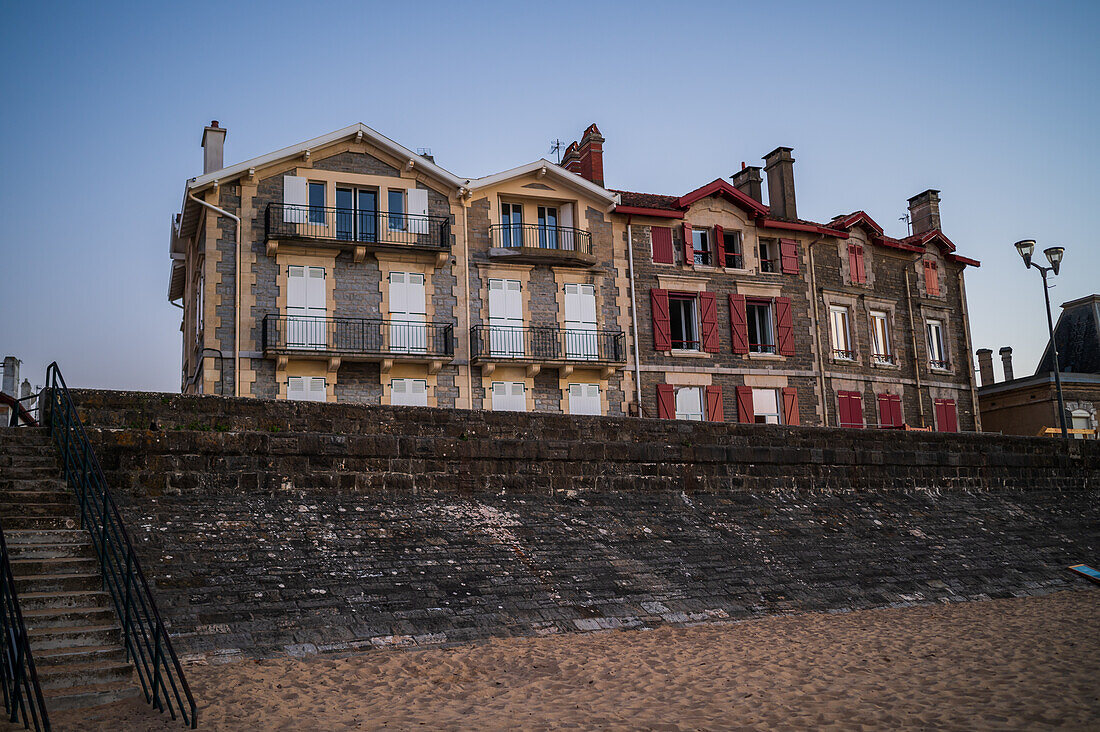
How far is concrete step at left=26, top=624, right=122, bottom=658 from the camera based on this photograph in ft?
21.2

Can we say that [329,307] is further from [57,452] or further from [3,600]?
[3,600]

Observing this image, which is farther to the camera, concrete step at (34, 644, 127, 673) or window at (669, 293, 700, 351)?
window at (669, 293, 700, 351)

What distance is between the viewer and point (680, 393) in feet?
74.5

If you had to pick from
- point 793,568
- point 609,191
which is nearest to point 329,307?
point 609,191

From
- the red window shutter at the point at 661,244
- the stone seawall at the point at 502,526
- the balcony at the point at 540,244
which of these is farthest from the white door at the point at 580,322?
the stone seawall at the point at 502,526

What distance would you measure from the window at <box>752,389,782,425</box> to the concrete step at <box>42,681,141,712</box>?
746 inches

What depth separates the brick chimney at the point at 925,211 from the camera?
28.8 m

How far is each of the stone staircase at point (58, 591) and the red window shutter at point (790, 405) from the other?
18386 mm

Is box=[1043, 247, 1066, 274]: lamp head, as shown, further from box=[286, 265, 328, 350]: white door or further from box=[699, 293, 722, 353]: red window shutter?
box=[286, 265, 328, 350]: white door

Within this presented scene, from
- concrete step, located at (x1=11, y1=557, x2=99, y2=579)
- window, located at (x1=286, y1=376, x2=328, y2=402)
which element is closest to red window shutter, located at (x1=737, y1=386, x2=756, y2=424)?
window, located at (x1=286, y1=376, x2=328, y2=402)

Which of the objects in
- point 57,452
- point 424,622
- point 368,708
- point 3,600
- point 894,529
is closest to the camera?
point 3,600

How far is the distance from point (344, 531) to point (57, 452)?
119 inches

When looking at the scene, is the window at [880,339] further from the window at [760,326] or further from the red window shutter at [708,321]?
the red window shutter at [708,321]

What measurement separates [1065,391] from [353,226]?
2271 centimetres
